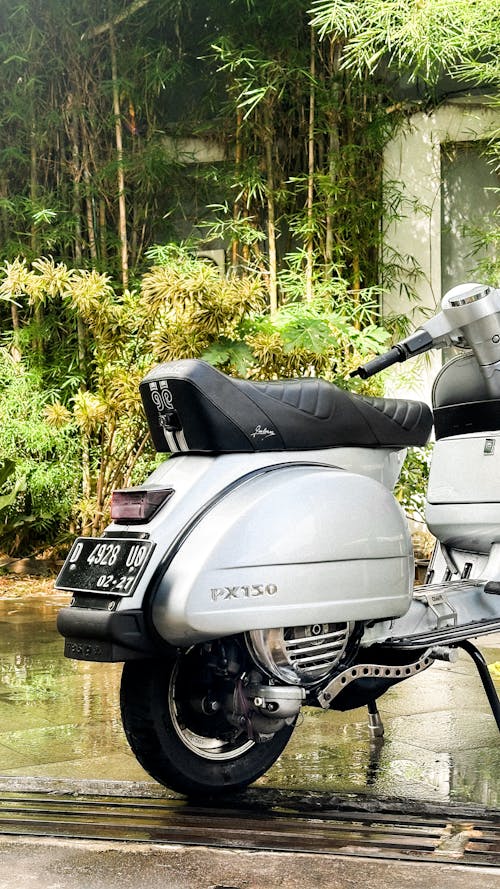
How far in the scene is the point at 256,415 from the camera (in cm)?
Answer: 294

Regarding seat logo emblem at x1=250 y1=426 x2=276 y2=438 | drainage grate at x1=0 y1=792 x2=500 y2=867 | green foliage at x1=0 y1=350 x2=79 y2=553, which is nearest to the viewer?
drainage grate at x1=0 y1=792 x2=500 y2=867

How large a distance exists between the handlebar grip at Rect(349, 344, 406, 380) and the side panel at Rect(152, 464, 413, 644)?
1.10ft

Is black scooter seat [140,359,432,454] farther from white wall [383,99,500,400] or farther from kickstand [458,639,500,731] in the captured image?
white wall [383,99,500,400]

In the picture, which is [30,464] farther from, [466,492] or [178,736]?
[178,736]

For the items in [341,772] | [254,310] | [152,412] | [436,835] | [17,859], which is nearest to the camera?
[17,859]

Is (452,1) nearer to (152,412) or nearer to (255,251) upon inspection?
(255,251)

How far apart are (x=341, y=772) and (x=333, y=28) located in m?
5.40

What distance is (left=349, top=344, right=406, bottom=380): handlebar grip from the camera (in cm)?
320

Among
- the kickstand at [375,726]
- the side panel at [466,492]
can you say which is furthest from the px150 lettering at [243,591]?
the kickstand at [375,726]

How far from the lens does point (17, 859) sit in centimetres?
257

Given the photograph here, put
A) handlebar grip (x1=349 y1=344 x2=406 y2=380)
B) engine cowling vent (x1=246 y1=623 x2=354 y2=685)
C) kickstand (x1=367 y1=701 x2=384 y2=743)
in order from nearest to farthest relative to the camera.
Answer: engine cowling vent (x1=246 y1=623 x2=354 y2=685), handlebar grip (x1=349 y1=344 x2=406 y2=380), kickstand (x1=367 y1=701 x2=384 y2=743)

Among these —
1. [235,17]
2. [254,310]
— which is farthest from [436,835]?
[235,17]

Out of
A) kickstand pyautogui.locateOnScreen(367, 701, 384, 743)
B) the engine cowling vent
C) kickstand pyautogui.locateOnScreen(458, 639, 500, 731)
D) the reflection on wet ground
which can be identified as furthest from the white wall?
the engine cowling vent

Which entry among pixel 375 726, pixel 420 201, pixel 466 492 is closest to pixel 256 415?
pixel 466 492
